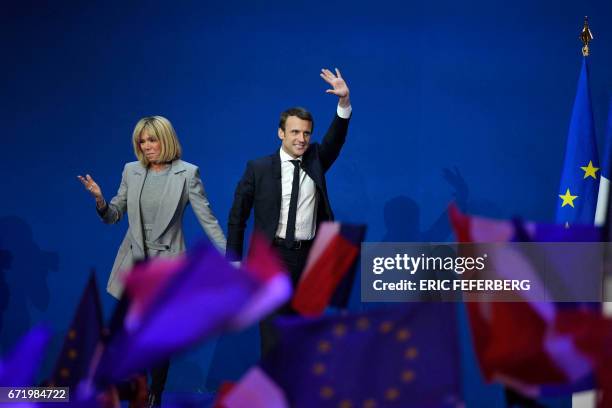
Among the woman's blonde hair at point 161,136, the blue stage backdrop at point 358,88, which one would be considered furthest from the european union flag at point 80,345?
the blue stage backdrop at point 358,88

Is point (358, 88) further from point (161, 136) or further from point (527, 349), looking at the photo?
point (527, 349)

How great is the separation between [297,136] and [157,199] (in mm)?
699

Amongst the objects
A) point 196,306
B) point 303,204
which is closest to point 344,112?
point 303,204

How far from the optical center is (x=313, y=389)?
0.54m

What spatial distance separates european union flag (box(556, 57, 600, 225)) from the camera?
3955 mm

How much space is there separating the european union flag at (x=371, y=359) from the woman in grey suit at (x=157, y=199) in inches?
128

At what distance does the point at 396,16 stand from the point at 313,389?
414 cm

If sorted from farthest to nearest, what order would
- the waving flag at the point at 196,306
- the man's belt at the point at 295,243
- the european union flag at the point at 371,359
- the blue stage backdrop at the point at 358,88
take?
the blue stage backdrop at the point at 358,88, the man's belt at the point at 295,243, the european union flag at the point at 371,359, the waving flag at the point at 196,306

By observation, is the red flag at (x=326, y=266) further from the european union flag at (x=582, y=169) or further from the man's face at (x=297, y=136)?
the european union flag at (x=582, y=169)

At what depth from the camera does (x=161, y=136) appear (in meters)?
3.80

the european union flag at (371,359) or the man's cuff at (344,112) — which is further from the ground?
the man's cuff at (344,112)

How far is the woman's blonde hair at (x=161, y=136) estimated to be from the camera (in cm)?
379

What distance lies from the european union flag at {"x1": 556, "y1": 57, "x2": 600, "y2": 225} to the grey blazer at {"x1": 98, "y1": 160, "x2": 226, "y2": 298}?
1.65 m

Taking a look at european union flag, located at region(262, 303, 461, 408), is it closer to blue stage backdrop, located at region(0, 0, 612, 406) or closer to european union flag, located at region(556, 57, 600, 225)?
european union flag, located at region(556, 57, 600, 225)
